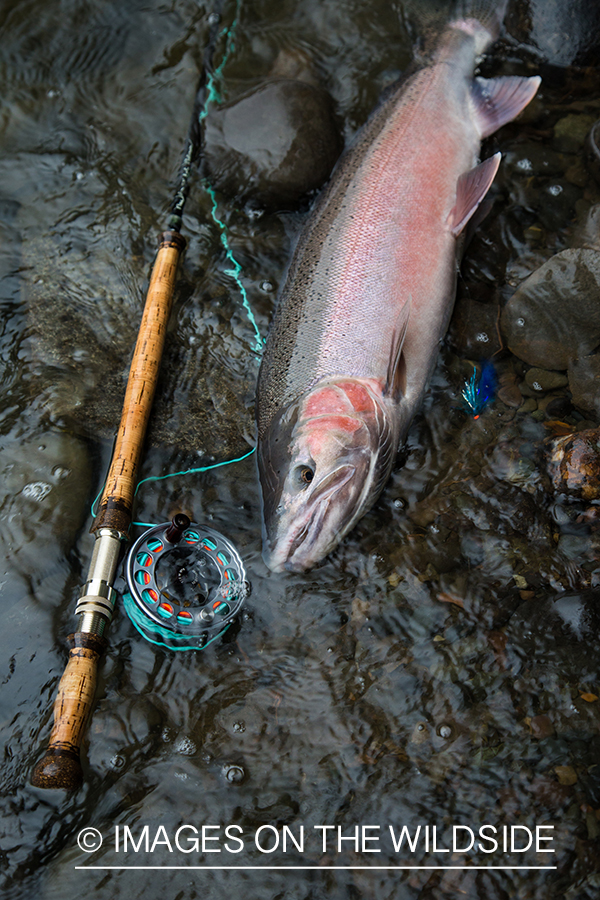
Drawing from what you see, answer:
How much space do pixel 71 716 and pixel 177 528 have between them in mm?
853

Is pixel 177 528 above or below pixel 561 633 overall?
above

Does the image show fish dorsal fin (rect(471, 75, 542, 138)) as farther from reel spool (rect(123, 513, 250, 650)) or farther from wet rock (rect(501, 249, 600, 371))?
reel spool (rect(123, 513, 250, 650))

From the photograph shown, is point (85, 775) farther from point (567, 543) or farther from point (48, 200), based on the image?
point (48, 200)

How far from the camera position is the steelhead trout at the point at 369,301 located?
3.05m

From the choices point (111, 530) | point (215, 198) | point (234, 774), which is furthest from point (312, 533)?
point (215, 198)

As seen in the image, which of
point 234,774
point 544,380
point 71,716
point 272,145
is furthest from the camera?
point 272,145

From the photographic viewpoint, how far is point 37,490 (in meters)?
3.24

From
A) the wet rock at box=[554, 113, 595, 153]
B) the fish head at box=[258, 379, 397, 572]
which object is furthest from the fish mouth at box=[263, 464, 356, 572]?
the wet rock at box=[554, 113, 595, 153]

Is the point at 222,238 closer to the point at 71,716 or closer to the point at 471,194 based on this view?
the point at 471,194

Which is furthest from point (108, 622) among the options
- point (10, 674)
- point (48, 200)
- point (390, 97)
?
point (390, 97)

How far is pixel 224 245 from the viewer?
4.08 metres

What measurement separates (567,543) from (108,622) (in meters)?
2.18

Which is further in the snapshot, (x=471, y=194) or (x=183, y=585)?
(x=471, y=194)

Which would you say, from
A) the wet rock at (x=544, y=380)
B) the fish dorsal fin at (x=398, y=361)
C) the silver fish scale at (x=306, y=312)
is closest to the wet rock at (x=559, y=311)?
the wet rock at (x=544, y=380)
